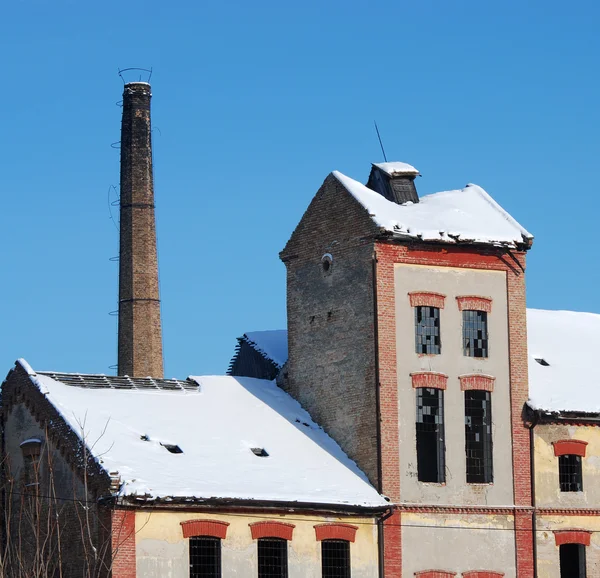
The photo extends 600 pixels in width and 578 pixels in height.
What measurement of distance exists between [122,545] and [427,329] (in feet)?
34.4

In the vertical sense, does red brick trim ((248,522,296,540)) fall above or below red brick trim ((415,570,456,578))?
above

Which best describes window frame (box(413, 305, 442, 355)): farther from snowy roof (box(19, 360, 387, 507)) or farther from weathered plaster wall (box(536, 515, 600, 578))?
weathered plaster wall (box(536, 515, 600, 578))

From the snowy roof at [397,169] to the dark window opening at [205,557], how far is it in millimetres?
12430

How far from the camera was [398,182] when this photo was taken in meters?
42.8

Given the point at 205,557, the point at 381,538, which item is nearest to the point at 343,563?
the point at 381,538

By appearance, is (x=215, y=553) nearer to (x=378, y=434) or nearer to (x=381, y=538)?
(x=381, y=538)

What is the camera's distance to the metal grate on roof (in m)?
39.1

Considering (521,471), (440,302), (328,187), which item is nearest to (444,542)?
(521,471)

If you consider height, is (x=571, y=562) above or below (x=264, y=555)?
below

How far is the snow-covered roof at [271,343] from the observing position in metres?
44.5

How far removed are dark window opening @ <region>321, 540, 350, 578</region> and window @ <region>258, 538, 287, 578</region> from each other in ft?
3.57

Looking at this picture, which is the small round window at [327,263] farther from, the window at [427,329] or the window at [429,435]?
the window at [429,435]

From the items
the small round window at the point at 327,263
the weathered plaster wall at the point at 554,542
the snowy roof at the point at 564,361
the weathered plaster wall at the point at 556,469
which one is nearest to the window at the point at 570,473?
the weathered plaster wall at the point at 556,469

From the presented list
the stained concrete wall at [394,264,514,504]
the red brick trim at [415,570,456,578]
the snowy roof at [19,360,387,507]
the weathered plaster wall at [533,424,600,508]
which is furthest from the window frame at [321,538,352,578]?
the weathered plaster wall at [533,424,600,508]
